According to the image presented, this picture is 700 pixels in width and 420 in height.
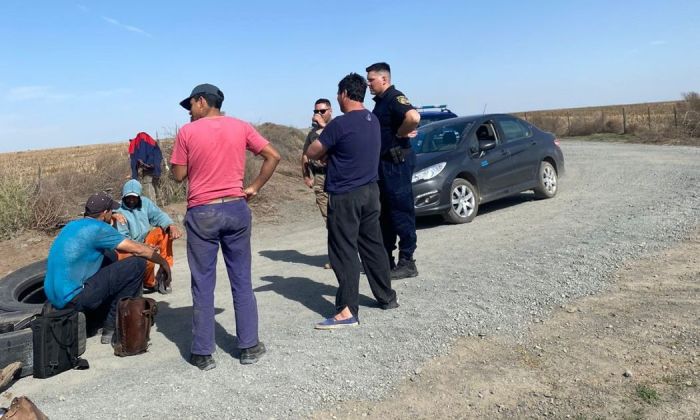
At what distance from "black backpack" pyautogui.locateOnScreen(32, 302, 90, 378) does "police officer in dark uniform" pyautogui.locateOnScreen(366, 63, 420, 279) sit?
10.1 ft

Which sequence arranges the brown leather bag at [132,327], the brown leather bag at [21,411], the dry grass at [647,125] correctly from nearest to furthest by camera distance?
the brown leather bag at [21,411] < the brown leather bag at [132,327] < the dry grass at [647,125]

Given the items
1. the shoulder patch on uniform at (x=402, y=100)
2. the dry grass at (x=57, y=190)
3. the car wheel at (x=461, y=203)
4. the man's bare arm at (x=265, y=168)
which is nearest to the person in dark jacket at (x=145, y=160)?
the dry grass at (x=57, y=190)

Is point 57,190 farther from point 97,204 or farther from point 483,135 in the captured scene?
point 483,135

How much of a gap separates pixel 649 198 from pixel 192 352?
25.4 feet

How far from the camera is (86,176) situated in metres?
13.1

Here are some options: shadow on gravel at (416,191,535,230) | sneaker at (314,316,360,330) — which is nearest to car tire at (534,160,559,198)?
shadow on gravel at (416,191,535,230)

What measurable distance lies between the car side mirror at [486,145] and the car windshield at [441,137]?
1.06ft

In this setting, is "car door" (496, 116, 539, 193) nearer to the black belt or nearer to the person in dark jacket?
the black belt

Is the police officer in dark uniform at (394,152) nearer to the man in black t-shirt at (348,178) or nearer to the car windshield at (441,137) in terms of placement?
the man in black t-shirt at (348,178)

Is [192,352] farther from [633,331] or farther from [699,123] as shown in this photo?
[699,123]

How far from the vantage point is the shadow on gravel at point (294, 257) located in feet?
26.2

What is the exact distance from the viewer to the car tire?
10773 millimetres

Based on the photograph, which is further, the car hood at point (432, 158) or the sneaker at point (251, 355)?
the car hood at point (432, 158)

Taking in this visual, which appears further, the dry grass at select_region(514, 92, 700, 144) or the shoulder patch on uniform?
the dry grass at select_region(514, 92, 700, 144)
